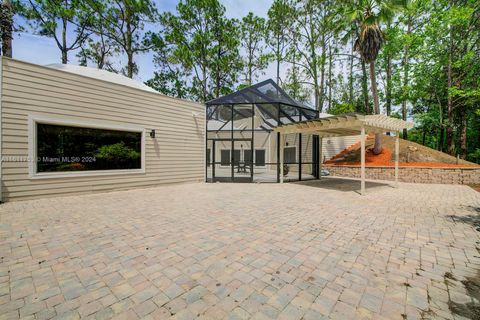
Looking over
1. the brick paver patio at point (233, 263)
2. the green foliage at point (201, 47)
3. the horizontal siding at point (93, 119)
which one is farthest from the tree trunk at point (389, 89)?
the horizontal siding at point (93, 119)

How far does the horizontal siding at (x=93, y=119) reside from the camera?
5.21 m

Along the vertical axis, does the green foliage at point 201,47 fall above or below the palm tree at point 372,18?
above

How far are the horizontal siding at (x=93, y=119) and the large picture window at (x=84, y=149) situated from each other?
301 mm

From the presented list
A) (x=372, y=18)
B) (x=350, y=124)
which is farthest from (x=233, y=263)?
(x=372, y=18)

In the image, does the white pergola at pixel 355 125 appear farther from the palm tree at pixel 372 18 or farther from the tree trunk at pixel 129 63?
the tree trunk at pixel 129 63

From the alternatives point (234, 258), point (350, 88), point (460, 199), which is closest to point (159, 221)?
point (234, 258)

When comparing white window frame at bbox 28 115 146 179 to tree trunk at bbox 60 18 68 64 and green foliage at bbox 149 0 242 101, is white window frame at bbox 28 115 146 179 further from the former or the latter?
tree trunk at bbox 60 18 68 64

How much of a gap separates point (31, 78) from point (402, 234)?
908 centimetres

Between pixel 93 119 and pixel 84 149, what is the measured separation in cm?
98

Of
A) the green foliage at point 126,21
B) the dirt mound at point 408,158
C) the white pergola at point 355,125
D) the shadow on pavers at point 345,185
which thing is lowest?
the shadow on pavers at point 345,185

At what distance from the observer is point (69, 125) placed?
19.9ft

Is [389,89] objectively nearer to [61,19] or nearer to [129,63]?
[129,63]

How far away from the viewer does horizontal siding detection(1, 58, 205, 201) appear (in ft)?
17.1

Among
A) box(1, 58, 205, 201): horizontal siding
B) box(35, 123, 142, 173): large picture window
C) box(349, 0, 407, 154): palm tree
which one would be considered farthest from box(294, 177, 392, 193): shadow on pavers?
box(35, 123, 142, 173): large picture window
